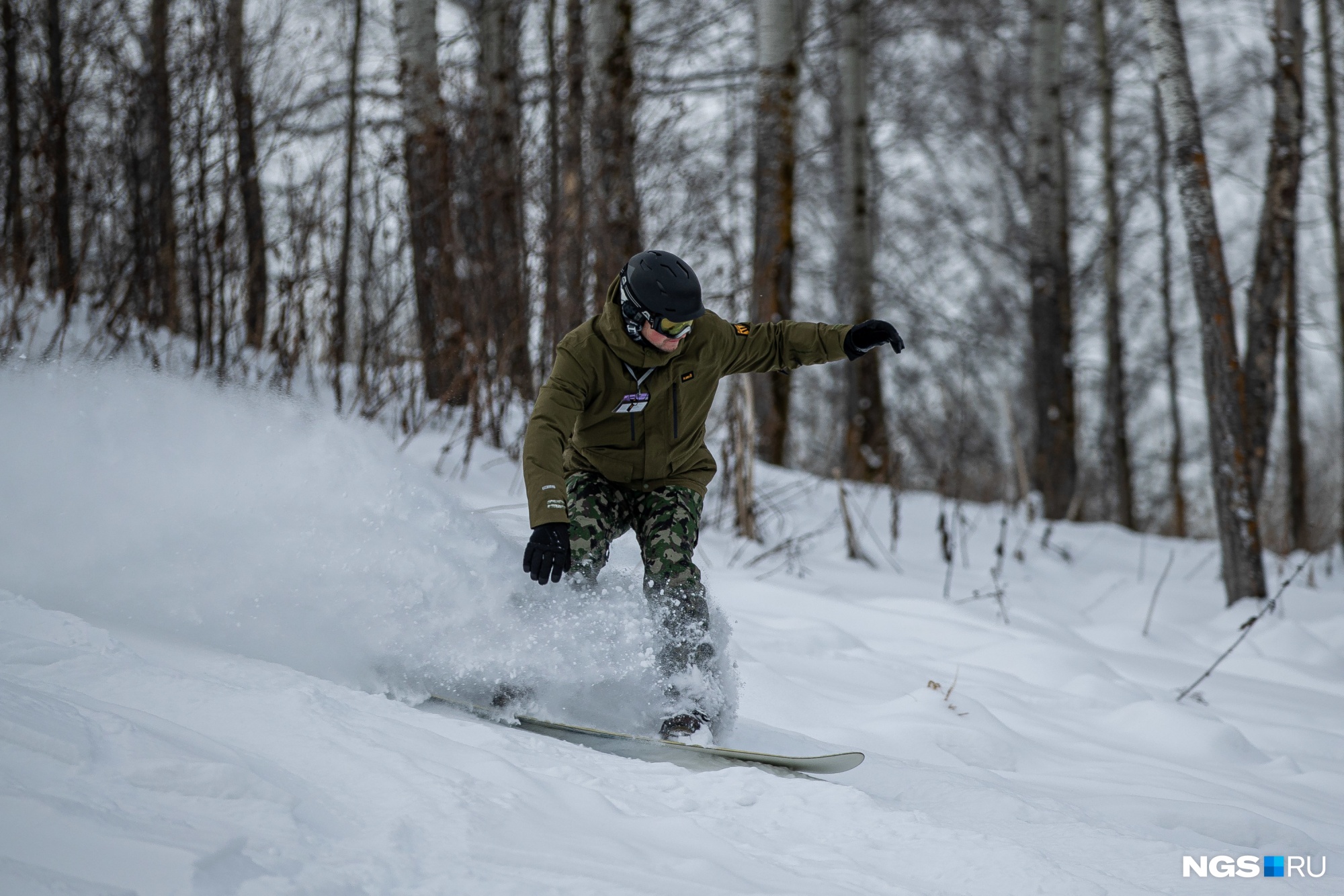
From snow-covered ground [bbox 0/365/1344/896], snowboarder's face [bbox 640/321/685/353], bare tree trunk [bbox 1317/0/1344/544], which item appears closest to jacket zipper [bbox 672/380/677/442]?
snowboarder's face [bbox 640/321/685/353]

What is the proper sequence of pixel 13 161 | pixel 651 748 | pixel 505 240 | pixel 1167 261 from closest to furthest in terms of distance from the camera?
pixel 651 748, pixel 13 161, pixel 505 240, pixel 1167 261

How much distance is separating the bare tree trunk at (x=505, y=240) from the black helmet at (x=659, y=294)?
3034 millimetres

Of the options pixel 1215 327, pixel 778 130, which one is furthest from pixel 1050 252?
pixel 1215 327

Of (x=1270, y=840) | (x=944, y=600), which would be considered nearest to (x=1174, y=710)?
(x=1270, y=840)

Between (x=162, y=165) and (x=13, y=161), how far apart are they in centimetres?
77

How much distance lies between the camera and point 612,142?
6.45 meters

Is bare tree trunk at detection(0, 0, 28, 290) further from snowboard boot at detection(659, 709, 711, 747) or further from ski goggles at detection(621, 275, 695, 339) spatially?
snowboard boot at detection(659, 709, 711, 747)

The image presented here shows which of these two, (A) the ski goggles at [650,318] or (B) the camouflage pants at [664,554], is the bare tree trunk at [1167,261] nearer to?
(B) the camouflage pants at [664,554]

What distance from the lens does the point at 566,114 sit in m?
6.75

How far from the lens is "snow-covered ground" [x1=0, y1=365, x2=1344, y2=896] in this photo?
1.65m

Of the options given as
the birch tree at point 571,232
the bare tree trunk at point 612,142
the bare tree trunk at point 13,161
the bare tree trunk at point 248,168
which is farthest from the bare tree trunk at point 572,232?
the bare tree trunk at point 13,161

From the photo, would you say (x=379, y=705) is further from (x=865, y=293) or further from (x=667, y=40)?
(x=667, y=40)

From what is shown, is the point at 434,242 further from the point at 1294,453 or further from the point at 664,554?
the point at 1294,453

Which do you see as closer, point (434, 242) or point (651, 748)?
point (651, 748)
